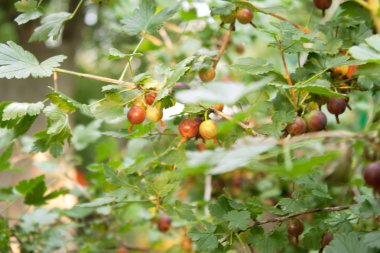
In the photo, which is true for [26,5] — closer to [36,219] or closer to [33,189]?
[33,189]

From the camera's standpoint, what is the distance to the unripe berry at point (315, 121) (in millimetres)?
741

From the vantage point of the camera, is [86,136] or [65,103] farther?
[86,136]

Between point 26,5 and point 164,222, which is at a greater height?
point 26,5

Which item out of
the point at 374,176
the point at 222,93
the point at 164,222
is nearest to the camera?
the point at 222,93

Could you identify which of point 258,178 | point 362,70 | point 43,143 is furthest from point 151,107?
point 258,178

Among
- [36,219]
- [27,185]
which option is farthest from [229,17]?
[36,219]

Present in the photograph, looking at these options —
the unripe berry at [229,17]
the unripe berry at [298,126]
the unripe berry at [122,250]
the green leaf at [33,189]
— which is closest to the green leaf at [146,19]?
the unripe berry at [229,17]

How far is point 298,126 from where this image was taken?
2.39 ft

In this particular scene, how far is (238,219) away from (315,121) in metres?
0.20

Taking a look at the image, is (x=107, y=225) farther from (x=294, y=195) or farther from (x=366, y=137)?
(x=366, y=137)

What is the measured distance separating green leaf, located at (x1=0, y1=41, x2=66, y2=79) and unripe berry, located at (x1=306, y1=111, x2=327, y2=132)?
0.42 meters

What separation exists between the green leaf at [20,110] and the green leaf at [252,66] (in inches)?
12.9

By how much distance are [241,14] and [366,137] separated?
459 mm

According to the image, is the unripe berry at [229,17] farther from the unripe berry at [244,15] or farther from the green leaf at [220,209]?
the green leaf at [220,209]
